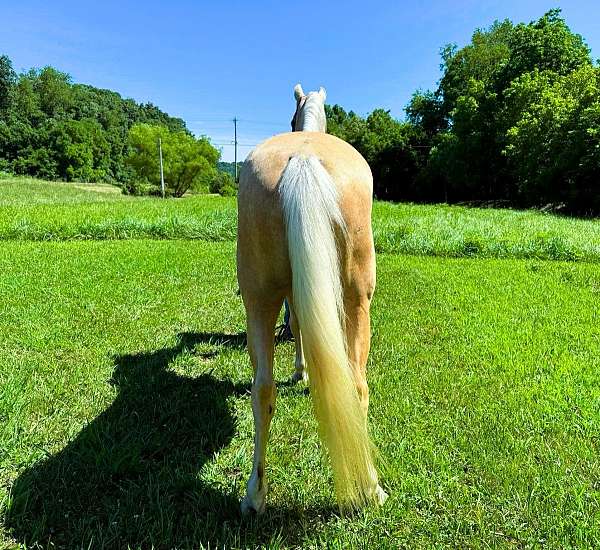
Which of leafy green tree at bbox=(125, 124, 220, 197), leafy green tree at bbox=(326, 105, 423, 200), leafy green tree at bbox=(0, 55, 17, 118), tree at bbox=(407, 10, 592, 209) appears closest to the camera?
tree at bbox=(407, 10, 592, 209)

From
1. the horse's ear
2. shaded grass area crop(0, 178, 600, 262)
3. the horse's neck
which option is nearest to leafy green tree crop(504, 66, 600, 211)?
shaded grass area crop(0, 178, 600, 262)

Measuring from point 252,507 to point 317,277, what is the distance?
3.80 feet

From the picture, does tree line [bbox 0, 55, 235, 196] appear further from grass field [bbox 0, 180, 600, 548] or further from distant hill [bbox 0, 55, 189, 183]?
grass field [bbox 0, 180, 600, 548]

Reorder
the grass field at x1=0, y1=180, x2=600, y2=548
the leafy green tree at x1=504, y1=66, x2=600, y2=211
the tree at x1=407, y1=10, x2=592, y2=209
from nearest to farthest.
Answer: the grass field at x1=0, y1=180, x2=600, y2=548, the leafy green tree at x1=504, y1=66, x2=600, y2=211, the tree at x1=407, y1=10, x2=592, y2=209

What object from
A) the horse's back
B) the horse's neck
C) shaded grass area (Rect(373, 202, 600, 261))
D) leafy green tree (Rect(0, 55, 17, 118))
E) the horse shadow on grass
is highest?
leafy green tree (Rect(0, 55, 17, 118))

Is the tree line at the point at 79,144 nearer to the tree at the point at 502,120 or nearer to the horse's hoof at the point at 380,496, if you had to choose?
the tree at the point at 502,120

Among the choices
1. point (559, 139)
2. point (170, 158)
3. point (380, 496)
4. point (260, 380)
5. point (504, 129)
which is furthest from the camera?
point (170, 158)

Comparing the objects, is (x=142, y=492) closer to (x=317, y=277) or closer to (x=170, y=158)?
(x=317, y=277)

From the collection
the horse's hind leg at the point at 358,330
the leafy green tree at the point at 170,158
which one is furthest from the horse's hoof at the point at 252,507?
the leafy green tree at the point at 170,158

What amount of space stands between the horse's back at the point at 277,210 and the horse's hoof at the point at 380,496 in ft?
3.51

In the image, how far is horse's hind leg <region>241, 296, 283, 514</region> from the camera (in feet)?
6.31

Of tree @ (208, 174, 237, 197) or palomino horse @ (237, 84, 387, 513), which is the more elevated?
tree @ (208, 174, 237, 197)

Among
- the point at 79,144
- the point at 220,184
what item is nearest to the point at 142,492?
the point at 79,144

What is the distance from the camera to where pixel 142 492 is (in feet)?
6.90
